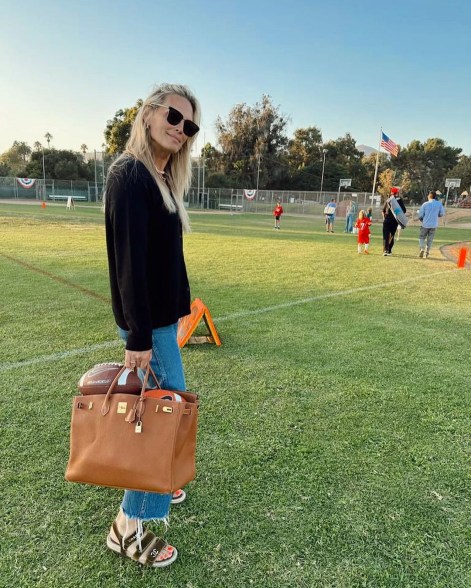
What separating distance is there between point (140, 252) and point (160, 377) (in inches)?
25.1

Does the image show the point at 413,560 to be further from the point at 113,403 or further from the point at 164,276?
the point at 164,276

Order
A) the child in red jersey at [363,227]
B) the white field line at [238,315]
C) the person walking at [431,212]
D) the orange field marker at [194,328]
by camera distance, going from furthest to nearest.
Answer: the child in red jersey at [363,227]
the person walking at [431,212]
the orange field marker at [194,328]
the white field line at [238,315]

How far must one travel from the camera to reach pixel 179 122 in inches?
73.7

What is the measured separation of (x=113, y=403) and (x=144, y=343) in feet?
0.87

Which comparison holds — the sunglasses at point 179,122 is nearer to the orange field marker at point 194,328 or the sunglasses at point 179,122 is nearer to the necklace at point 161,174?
the necklace at point 161,174

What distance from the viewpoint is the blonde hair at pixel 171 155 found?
5.67ft

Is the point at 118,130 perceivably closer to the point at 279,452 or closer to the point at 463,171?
the point at 463,171

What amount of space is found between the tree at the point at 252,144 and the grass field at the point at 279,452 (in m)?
65.1

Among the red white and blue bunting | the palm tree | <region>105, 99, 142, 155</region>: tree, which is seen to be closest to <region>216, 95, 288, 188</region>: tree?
<region>105, 99, 142, 155</region>: tree

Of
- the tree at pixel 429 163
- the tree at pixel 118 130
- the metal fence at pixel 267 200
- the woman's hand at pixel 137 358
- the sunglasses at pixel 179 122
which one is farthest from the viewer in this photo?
the tree at pixel 429 163

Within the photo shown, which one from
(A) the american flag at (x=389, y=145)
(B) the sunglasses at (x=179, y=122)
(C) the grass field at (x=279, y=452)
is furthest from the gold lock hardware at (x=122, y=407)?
(A) the american flag at (x=389, y=145)

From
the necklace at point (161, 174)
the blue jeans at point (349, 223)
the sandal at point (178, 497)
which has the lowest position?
the sandal at point (178, 497)

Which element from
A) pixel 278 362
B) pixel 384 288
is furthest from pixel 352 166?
pixel 278 362

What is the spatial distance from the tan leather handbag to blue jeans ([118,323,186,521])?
0.27 meters
